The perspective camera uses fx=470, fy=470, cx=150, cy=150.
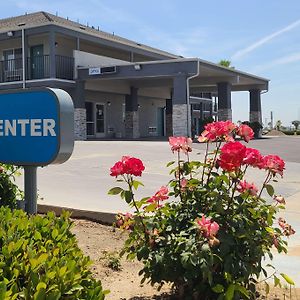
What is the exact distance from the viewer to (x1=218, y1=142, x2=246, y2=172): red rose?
110 inches

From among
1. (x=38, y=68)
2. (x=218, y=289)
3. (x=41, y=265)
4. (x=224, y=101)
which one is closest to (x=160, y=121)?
(x=224, y=101)

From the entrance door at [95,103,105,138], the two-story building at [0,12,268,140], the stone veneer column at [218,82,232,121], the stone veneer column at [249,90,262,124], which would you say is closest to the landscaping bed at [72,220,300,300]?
the two-story building at [0,12,268,140]

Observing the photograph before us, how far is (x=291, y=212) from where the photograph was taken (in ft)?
25.4

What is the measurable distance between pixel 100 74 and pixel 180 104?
5.13 metres

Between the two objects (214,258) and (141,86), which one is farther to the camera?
(141,86)

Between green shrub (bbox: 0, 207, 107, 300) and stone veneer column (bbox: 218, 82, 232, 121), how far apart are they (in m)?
30.5

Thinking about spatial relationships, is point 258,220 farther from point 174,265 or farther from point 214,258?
point 174,265

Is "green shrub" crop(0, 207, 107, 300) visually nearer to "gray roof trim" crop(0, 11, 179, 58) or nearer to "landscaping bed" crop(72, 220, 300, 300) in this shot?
"landscaping bed" crop(72, 220, 300, 300)

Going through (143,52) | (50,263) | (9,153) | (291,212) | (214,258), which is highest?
(143,52)

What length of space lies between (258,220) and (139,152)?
15959 mm

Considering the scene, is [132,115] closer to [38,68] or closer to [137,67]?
[137,67]

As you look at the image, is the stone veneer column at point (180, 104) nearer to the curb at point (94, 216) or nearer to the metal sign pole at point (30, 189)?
the curb at point (94, 216)

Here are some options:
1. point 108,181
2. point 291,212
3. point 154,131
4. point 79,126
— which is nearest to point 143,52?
point 154,131

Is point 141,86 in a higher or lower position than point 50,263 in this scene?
higher
